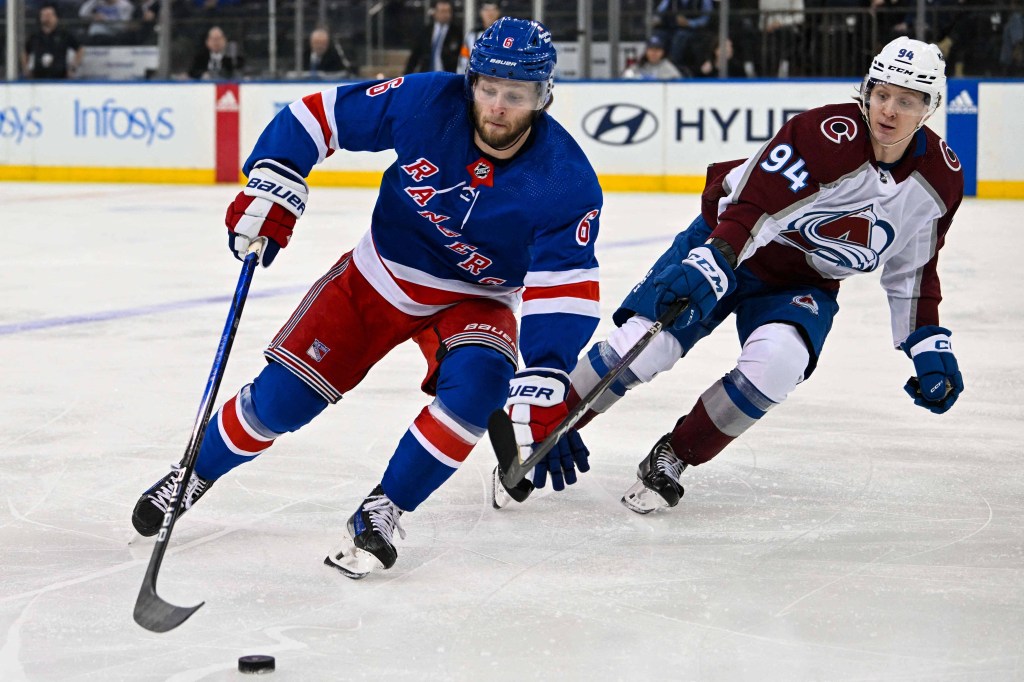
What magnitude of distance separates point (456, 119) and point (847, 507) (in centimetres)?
113

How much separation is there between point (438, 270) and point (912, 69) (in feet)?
3.22

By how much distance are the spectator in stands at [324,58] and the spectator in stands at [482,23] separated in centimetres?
117

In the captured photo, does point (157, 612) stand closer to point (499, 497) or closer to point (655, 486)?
point (499, 497)

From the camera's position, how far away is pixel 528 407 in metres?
2.39

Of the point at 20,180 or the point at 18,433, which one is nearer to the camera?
the point at 18,433

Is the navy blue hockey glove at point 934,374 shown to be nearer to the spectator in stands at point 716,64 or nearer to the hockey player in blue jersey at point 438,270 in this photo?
the hockey player in blue jersey at point 438,270

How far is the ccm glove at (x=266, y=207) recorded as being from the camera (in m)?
2.59

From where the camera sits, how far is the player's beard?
2541mm

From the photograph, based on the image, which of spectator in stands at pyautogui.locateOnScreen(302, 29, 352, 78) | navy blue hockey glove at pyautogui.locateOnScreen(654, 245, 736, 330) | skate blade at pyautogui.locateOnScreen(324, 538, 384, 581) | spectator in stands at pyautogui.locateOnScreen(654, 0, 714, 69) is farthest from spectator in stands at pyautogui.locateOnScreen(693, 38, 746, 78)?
skate blade at pyautogui.locateOnScreen(324, 538, 384, 581)

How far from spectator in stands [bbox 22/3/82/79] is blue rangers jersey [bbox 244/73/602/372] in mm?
10578

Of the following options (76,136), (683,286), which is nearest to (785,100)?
(76,136)

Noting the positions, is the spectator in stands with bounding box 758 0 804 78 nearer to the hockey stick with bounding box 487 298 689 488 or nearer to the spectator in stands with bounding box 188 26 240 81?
the spectator in stands with bounding box 188 26 240 81

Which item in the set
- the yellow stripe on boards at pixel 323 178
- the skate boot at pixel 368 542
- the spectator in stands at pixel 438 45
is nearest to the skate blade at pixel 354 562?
the skate boot at pixel 368 542

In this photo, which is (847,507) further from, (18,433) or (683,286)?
(18,433)
